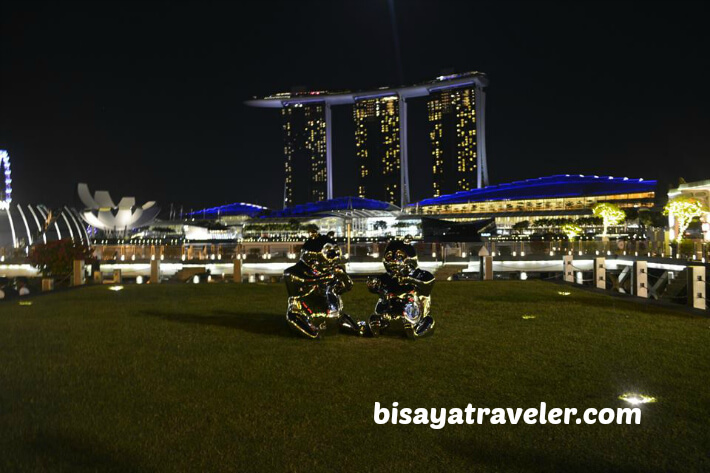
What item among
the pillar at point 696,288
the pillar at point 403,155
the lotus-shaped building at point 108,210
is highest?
the pillar at point 403,155

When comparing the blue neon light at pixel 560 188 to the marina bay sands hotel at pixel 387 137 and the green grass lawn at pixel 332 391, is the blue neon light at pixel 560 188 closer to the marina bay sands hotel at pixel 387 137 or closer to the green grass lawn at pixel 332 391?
the marina bay sands hotel at pixel 387 137

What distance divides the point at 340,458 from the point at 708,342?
19.1ft

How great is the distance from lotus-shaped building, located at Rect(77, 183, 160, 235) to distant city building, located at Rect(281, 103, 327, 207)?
86.3 meters

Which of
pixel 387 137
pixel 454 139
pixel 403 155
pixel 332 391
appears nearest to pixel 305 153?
pixel 387 137

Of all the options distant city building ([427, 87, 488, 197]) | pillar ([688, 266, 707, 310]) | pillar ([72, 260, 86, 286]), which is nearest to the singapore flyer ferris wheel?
pillar ([72, 260, 86, 286])

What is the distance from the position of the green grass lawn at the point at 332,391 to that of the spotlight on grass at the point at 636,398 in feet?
0.34

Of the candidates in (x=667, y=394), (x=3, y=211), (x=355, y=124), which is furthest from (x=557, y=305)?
(x=355, y=124)

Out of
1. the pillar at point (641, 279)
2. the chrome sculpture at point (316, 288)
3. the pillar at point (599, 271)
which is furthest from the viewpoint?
the pillar at point (599, 271)

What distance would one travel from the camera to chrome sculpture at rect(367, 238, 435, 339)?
772cm

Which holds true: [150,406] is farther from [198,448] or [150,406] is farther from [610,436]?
[610,436]

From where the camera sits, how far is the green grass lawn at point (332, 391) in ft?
12.2

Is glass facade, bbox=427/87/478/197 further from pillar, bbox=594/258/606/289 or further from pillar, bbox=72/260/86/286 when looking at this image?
pillar, bbox=72/260/86/286

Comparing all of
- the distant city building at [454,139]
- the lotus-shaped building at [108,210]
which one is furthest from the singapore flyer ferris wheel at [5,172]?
the distant city building at [454,139]

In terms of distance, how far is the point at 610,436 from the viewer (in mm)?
4070
